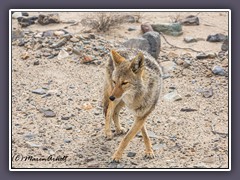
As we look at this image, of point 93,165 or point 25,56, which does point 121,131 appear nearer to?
point 93,165

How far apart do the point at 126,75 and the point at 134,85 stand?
0.24 m

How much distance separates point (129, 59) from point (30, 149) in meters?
2.32

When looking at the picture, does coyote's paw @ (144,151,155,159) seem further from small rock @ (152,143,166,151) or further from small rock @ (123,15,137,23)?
small rock @ (123,15,137,23)

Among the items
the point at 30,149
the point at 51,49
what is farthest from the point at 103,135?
the point at 51,49

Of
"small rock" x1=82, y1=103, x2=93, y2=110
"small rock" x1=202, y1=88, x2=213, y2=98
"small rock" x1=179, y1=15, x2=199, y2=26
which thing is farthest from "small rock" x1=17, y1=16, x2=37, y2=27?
"small rock" x1=202, y1=88, x2=213, y2=98

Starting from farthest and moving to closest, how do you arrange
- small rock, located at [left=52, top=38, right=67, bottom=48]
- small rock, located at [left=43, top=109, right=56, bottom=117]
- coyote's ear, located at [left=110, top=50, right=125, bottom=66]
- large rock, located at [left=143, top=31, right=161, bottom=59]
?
small rock, located at [left=52, top=38, right=67, bottom=48] → large rock, located at [left=143, top=31, right=161, bottom=59] → small rock, located at [left=43, top=109, right=56, bottom=117] → coyote's ear, located at [left=110, top=50, right=125, bottom=66]

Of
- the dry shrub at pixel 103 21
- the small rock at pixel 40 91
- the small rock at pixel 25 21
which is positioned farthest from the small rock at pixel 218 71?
the small rock at pixel 25 21

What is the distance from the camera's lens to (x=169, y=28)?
14469mm

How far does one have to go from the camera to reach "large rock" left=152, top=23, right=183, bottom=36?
14.4m

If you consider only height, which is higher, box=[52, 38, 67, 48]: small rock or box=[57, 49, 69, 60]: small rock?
box=[52, 38, 67, 48]: small rock

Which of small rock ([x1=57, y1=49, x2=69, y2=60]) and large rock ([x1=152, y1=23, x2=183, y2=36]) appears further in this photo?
large rock ([x1=152, y1=23, x2=183, y2=36])

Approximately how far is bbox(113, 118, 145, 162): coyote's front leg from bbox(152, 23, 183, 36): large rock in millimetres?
5947

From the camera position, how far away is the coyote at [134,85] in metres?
8.51

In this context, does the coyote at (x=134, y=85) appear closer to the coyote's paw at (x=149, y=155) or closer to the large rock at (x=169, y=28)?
the coyote's paw at (x=149, y=155)
